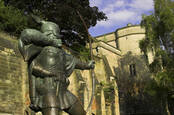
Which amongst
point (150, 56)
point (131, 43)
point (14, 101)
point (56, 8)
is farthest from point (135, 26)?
point (14, 101)

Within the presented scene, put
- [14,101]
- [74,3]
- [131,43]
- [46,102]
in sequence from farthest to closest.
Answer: [131,43]
[74,3]
[14,101]
[46,102]

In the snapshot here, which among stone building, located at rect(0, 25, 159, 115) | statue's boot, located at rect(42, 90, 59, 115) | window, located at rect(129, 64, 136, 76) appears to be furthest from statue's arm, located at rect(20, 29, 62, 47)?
window, located at rect(129, 64, 136, 76)

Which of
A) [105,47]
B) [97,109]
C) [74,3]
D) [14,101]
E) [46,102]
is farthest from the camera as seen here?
[105,47]

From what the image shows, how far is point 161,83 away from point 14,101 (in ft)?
40.2

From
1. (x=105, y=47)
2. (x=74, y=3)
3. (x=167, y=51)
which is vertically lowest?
(x=167, y=51)

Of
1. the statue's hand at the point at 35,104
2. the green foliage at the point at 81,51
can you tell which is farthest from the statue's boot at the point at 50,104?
the green foliage at the point at 81,51

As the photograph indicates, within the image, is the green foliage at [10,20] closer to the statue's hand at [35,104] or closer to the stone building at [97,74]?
the stone building at [97,74]

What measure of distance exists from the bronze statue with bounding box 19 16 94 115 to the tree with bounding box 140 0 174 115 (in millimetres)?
17698

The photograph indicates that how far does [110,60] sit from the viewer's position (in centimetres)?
3594

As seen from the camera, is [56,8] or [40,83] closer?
[40,83]

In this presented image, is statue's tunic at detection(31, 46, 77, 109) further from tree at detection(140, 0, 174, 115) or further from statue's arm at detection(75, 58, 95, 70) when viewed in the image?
tree at detection(140, 0, 174, 115)

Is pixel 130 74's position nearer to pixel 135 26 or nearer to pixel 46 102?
pixel 135 26

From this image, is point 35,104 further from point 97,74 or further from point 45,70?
Result: point 97,74

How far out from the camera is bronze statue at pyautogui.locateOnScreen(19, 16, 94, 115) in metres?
4.32
